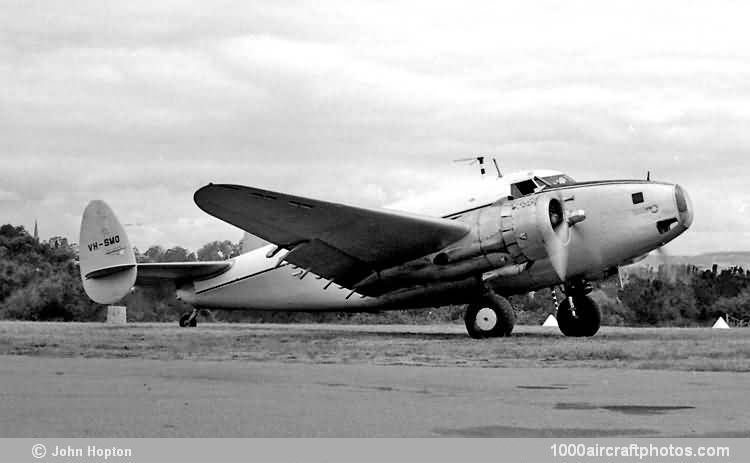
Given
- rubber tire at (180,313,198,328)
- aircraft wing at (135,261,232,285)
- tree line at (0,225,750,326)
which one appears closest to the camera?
aircraft wing at (135,261,232,285)

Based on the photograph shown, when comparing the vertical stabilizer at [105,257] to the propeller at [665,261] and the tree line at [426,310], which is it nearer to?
the tree line at [426,310]

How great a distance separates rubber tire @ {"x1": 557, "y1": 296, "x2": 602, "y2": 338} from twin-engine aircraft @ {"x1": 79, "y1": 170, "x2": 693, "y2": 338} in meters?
0.02

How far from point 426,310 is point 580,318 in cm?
2204

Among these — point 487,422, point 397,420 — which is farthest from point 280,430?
point 487,422

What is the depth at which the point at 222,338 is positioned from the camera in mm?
19594

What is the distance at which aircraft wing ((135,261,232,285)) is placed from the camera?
2695 centimetres

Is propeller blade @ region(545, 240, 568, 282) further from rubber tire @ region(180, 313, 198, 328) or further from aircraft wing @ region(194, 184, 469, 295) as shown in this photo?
rubber tire @ region(180, 313, 198, 328)

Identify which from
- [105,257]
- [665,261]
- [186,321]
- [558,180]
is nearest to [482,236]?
[558,180]

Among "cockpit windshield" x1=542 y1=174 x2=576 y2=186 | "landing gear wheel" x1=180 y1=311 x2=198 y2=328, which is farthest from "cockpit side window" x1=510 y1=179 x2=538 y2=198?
"landing gear wheel" x1=180 y1=311 x2=198 y2=328

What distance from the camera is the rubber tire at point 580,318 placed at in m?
19.7

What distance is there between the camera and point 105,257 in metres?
25.1

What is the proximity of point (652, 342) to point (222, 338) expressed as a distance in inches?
330

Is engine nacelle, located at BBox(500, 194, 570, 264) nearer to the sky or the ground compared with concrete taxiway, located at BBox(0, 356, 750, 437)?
nearer to the sky

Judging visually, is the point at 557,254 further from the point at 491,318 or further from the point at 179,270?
the point at 179,270
